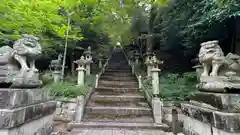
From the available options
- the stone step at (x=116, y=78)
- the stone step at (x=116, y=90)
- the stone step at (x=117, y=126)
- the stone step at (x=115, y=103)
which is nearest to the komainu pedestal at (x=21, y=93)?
the stone step at (x=117, y=126)

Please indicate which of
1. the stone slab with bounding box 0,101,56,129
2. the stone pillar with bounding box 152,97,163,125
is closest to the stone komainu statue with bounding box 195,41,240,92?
the stone pillar with bounding box 152,97,163,125

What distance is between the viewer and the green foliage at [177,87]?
599 cm

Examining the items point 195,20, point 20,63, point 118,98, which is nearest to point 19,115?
point 20,63

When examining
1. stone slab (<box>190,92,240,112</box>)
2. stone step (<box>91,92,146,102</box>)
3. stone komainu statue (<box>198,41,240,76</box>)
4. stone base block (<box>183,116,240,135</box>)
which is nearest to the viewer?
stone slab (<box>190,92,240,112</box>)

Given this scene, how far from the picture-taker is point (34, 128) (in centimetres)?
265

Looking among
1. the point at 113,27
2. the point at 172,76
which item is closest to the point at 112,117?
the point at 172,76

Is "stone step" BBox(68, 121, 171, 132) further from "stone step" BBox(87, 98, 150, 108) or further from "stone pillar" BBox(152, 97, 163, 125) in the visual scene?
"stone step" BBox(87, 98, 150, 108)

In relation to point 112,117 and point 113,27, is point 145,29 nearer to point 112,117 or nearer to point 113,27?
point 113,27

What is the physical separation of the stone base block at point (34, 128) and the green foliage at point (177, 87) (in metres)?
4.12

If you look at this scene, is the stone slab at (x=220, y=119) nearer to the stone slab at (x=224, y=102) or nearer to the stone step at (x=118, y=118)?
the stone slab at (x=224, y=102)

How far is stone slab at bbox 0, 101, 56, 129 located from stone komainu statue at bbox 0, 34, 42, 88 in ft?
1.24

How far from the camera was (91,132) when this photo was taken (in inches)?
158

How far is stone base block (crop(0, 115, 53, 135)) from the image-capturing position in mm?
2062

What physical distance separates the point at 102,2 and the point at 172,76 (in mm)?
Answer: 6089
